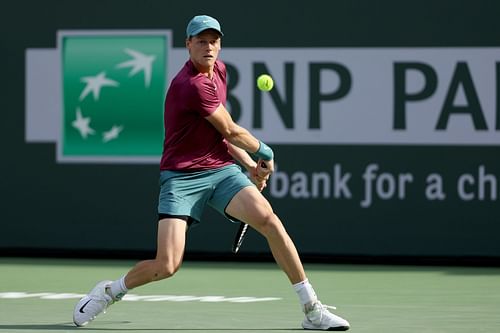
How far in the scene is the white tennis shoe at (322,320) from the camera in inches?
277

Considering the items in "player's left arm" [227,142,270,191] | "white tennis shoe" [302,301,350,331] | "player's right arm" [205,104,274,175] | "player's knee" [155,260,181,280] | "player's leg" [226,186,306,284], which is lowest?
"white tennis shoe" [302,301,350,331]

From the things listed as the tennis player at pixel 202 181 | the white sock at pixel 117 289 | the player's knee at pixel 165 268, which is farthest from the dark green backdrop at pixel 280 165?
the player's knee at pixel 165 268

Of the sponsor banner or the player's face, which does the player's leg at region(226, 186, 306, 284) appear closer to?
the player's face

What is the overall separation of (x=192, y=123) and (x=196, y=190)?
35cm

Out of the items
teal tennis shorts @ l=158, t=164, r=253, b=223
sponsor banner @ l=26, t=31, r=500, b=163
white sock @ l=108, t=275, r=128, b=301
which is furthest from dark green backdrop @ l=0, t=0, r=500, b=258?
white sock @ l=108, t=275, r=128, b=301

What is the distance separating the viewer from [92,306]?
727 cm

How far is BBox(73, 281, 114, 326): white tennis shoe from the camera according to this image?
726cm

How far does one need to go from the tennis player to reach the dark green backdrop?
4.22 m

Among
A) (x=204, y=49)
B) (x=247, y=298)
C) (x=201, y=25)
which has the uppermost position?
(x=201, y=25)

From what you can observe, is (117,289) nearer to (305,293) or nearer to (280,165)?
(305,293)

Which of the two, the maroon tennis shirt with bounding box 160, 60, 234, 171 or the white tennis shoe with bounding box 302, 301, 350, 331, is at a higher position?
the maroon tennis shirt with bounding box 160, 60, 234, 171

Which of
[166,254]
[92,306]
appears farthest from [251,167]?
[92,306]

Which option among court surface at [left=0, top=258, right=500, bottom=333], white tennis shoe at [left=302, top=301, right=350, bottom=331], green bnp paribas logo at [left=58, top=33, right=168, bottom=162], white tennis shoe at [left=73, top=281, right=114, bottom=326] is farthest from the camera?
green bnp paribas logo at [left=58, top=33, right=168, bottom=162]

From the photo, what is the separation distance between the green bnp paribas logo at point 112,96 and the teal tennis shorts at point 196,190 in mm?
4555
